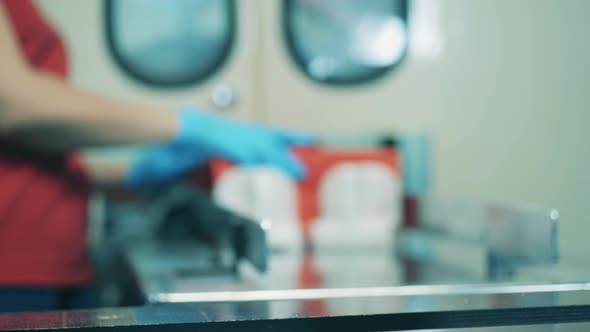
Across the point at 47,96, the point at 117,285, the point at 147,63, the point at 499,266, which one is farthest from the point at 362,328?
the point at 147,63

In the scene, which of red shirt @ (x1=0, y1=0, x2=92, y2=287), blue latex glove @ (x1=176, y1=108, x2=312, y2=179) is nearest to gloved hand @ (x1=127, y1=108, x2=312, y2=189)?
blue latex glove @ (x1=176, y1=108, x2=312, y2=179)

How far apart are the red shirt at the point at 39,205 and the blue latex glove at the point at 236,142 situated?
0.25 meters

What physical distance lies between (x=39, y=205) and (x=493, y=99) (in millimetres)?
956

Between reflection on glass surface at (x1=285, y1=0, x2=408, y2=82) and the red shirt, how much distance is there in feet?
1.74

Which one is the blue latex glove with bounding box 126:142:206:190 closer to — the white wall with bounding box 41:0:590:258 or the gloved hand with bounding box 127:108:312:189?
the gloved hand with bounding box 127:108:312:189

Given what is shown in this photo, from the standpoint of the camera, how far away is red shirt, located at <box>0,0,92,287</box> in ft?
4.12

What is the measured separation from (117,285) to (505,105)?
0.89m

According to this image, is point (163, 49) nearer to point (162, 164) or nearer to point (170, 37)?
point (170, 37)

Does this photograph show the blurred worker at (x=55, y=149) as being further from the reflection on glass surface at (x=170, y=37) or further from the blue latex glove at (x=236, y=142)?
the reflection on glass surface at (x=170, y=37)

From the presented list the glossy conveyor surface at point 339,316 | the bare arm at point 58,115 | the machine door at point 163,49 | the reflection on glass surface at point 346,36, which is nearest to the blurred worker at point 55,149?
the bare arm at point 58,115

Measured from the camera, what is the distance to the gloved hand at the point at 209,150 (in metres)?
1.36

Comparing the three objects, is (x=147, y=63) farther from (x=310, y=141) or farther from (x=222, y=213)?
(x=222, y=213)

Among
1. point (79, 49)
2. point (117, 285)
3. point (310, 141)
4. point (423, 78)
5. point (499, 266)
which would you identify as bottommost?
point (117, 285)

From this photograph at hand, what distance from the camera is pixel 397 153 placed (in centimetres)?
154
